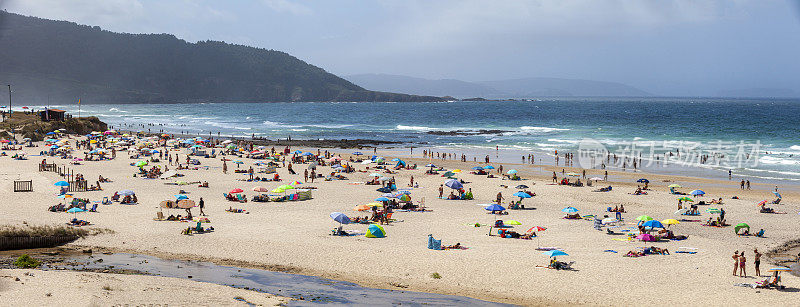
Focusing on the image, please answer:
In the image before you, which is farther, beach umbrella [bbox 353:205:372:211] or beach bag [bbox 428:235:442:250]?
beach umbrella [bbox 353:205:372:211]

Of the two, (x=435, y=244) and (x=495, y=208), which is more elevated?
(x=495, y=208)

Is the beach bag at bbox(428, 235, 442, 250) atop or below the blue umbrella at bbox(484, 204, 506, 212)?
below

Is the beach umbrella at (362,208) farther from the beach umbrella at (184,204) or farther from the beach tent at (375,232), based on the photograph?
the beach umbrella at (184,204)

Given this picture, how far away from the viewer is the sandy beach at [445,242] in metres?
16.2

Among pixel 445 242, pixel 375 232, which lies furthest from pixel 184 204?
pixel 445 242

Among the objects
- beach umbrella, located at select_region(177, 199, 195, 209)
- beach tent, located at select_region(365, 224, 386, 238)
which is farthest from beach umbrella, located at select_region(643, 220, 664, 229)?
beach umbrella, located at select_region(177, 199, 195, 209)

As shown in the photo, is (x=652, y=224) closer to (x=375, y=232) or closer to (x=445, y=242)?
(x=445, y=242)

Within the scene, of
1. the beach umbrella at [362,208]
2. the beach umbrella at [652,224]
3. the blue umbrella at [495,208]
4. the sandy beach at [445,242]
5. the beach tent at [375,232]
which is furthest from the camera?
the blue umbrella at [495,208]

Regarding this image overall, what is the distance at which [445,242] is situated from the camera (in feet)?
72.9

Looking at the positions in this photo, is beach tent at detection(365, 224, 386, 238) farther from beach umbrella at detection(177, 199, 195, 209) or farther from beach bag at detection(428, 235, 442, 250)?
beach umbrella at detection(177, 199, 195, 209)

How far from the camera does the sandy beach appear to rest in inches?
639

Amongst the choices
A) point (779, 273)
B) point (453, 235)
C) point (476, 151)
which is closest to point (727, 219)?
point (779, 273)

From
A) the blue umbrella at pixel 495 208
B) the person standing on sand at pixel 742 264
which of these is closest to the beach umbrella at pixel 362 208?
the blue umbrella at pixel 495 208

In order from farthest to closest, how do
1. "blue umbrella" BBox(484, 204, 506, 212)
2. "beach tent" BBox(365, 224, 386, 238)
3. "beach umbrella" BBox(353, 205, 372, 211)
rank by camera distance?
"blue umbrella" BBox(484, 204, 506, 212) < "beach umbrella" BBox(353, 205, 372, 211) < "beach tent" BBox(365, 224, 386, 238)
